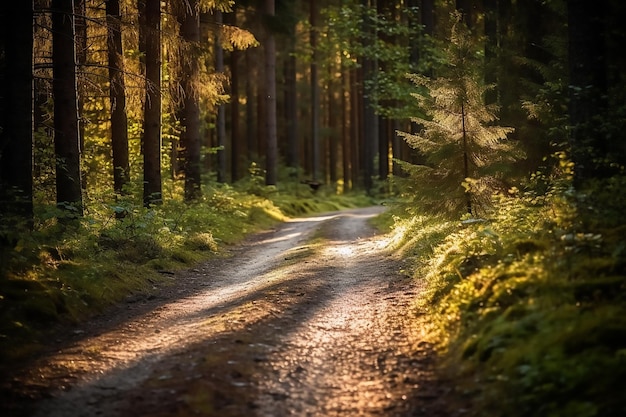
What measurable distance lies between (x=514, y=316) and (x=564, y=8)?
7.83m

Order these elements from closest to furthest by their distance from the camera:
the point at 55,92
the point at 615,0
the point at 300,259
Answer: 1. the point at 615,0
2. the point at 55,92
3. the point at 300,259

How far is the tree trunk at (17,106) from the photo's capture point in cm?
1095

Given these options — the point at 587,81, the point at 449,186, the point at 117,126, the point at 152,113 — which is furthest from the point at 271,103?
the point at 587,81

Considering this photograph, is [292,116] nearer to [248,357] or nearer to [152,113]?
[152,113]

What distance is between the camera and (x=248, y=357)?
7.09m

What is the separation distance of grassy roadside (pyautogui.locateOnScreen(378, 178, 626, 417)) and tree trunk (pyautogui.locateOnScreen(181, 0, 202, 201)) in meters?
11.0

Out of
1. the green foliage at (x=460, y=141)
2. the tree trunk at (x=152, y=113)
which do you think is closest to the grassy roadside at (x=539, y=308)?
the green foliage at (x=460, y=141)

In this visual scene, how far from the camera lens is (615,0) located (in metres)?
9.77

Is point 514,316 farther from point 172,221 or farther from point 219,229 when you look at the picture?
point 219,229

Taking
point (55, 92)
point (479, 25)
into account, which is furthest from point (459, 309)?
point (479, 25)

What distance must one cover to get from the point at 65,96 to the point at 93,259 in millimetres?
3813

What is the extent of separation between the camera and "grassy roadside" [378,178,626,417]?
209 inches

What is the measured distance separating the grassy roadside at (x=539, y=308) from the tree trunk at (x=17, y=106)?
7.34 meters

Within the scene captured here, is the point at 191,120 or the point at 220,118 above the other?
the point at 220,118
